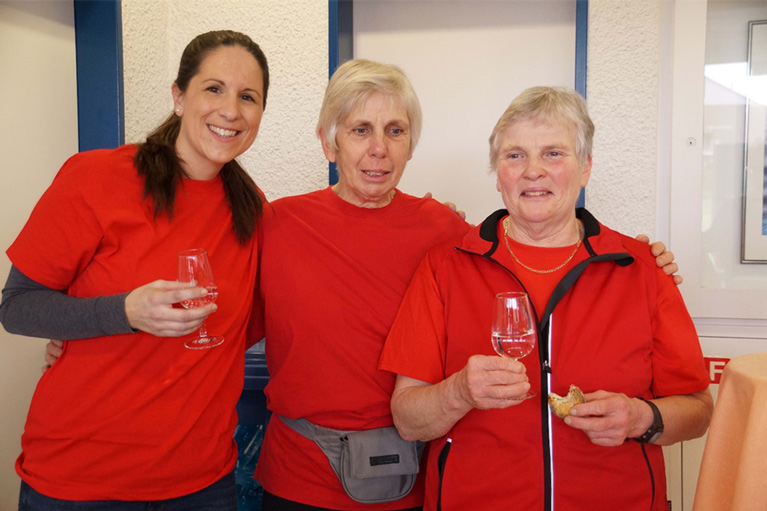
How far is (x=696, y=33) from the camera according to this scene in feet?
8.71

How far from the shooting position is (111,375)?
1627 mm

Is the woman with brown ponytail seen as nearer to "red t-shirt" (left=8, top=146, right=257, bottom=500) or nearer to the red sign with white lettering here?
"red t-shirt" (left=8, top=146, right=257, bottom=500)

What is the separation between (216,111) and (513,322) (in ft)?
3.39

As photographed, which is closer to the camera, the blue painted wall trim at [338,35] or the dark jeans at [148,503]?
the dark jeans at [148,503]

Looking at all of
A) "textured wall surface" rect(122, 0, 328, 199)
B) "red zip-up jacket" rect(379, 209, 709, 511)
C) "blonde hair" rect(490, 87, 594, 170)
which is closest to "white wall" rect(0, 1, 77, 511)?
"textured wall surface" rect(122, 0, 328, 199)

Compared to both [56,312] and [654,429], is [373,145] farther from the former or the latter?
[654,429]

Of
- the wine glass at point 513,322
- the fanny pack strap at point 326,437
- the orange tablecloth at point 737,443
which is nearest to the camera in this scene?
the orange tablecloth at point 737,443

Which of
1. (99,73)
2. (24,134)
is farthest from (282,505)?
(99,73)

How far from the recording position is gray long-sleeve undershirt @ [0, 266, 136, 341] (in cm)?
154

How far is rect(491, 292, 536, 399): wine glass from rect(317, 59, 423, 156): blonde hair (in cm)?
80

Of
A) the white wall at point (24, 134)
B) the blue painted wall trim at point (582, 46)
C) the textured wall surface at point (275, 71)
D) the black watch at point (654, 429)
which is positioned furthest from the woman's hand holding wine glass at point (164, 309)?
the blue painted wall trim at point (582, 46)

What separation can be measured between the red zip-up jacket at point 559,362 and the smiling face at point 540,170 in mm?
138

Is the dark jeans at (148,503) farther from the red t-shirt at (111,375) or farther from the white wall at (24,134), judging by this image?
the white wall at (24,134)

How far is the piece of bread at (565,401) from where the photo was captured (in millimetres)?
1497
